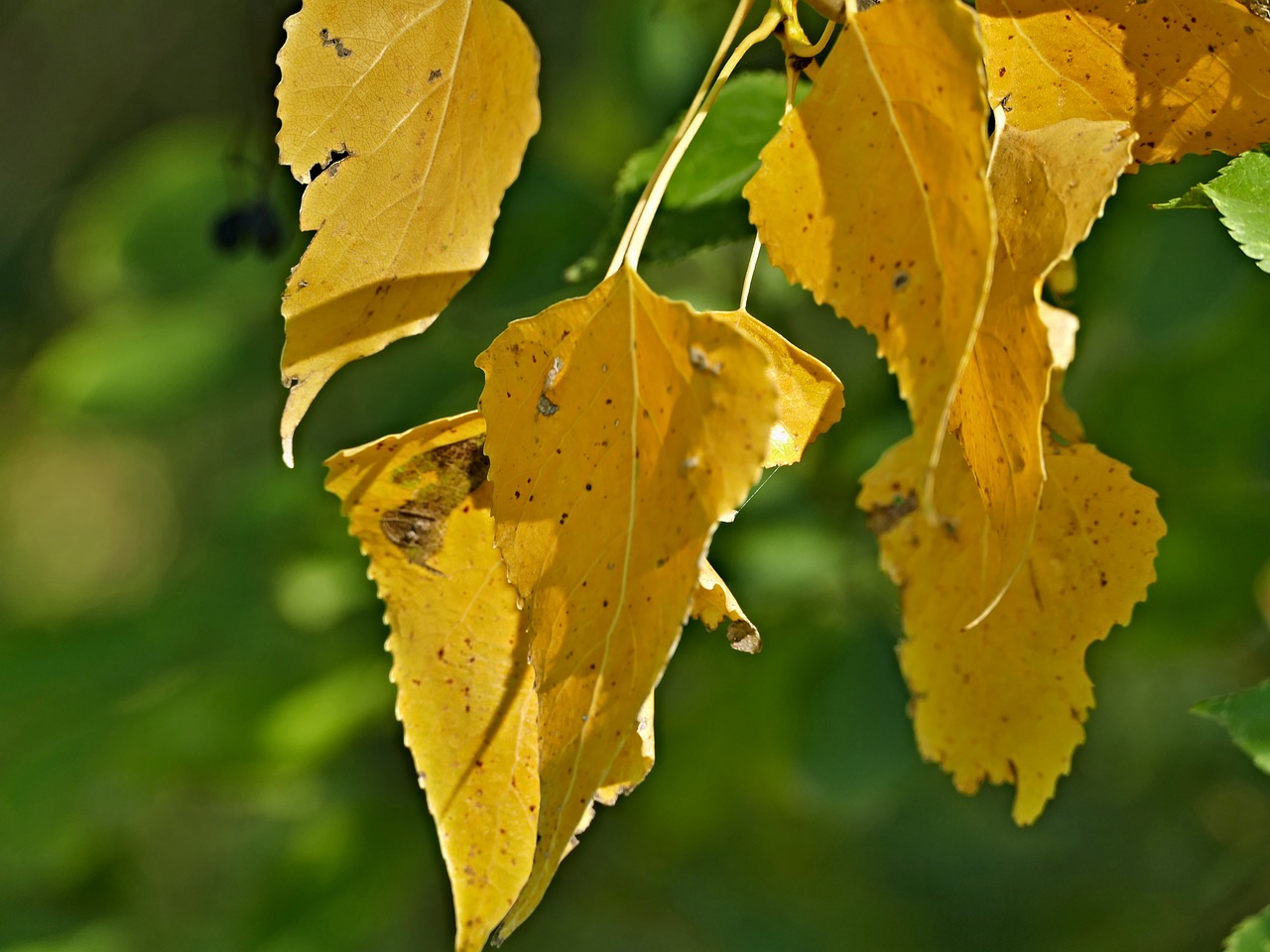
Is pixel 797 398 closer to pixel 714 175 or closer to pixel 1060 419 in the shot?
pixel 1060 419

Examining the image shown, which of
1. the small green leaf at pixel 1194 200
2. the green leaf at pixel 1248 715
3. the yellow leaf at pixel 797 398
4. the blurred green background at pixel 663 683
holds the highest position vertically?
the small green leaf at pixel 1194 200

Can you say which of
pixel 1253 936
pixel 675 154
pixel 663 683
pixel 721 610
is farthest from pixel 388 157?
pixel 663 683

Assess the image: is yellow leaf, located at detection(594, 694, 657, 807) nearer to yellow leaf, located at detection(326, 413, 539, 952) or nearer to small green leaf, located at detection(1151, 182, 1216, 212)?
yellow leaf, located at detection(326, 413, 539, 952)

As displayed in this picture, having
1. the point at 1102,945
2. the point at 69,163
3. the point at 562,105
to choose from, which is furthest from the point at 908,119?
the point at 69,163

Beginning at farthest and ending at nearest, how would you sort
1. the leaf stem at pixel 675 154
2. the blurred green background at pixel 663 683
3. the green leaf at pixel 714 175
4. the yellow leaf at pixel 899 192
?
the blurred green background at pixel 663 683
the green leaf at pixel 714 175
the leaf stem at pixel 675 154
the yellow leaf at pixel 899 192

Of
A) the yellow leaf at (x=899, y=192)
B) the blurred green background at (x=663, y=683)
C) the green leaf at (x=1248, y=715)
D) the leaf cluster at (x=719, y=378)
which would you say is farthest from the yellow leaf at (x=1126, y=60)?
the blurred green background at (x=663, y=683)

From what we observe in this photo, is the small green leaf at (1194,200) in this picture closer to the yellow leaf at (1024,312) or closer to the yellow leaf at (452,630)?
the yellow leaf at (1024,312)

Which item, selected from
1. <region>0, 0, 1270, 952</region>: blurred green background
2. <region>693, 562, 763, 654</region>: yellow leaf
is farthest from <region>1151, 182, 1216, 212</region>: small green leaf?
<region>0, 0, 1270, 952</region>: blurred green background
